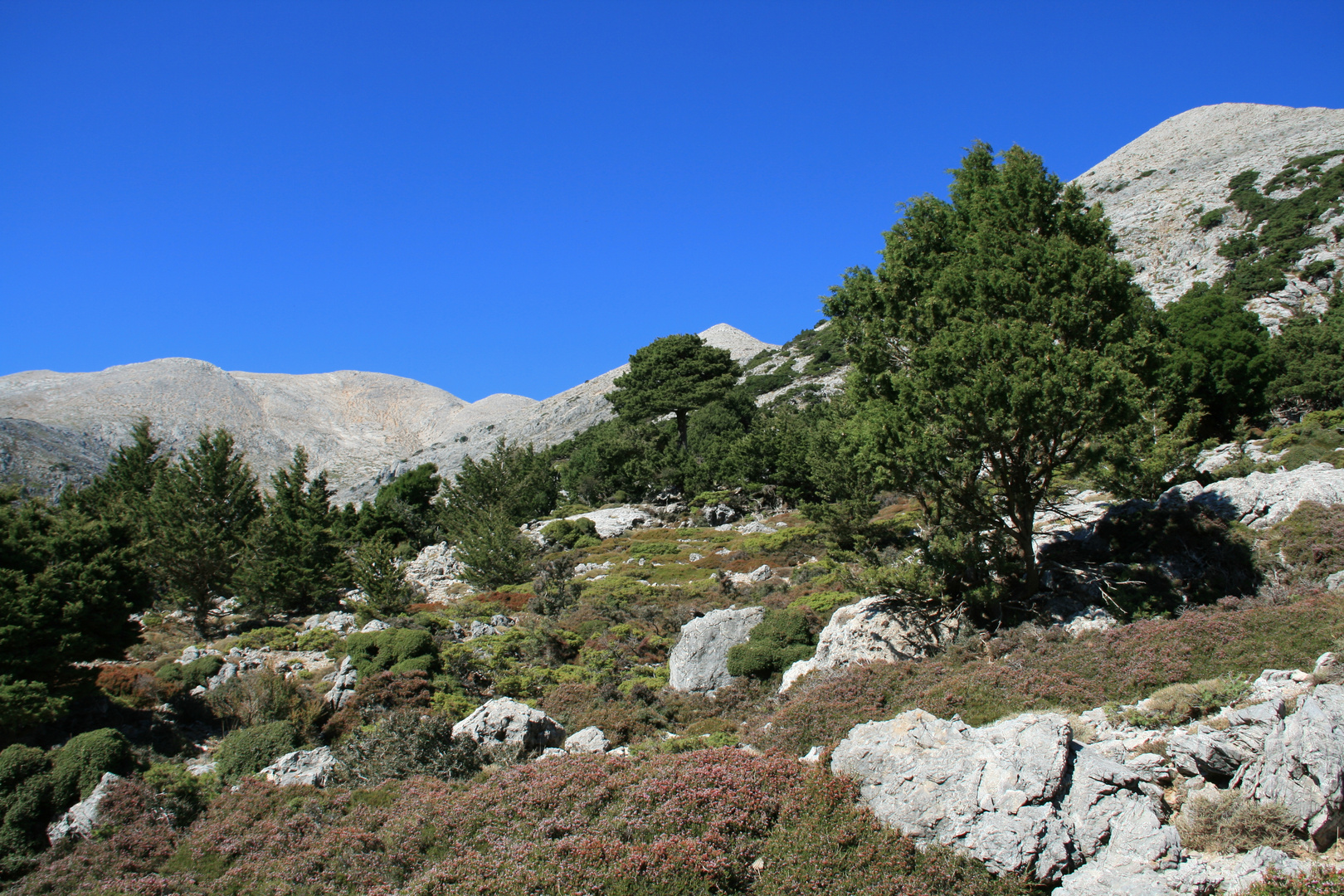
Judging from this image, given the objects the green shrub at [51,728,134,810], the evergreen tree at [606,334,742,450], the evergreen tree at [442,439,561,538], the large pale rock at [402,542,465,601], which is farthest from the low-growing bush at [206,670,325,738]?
the evergreen tree at [606,334,742,450]

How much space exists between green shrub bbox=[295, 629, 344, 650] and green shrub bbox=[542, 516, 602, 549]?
1687cm

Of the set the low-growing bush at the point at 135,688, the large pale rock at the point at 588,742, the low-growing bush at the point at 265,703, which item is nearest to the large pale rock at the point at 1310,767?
the large pale rock at the point at 588,742

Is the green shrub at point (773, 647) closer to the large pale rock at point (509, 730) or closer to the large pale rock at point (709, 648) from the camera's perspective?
the large pale rock at point (709, 648)

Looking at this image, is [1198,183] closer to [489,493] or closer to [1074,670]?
[489,493]

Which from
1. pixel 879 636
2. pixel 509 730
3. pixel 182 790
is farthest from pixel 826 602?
pixel 182 790

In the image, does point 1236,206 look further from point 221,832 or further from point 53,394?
point 53,394

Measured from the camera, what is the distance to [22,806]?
1027 cm

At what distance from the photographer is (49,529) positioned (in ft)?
54.4

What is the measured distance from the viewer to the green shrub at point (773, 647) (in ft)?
53.1

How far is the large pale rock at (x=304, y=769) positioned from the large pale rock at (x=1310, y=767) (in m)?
12.3

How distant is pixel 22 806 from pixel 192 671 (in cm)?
838

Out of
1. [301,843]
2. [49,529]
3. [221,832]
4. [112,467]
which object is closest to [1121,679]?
[301,843]

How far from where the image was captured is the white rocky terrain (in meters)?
51.7

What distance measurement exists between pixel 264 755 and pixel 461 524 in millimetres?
26596
